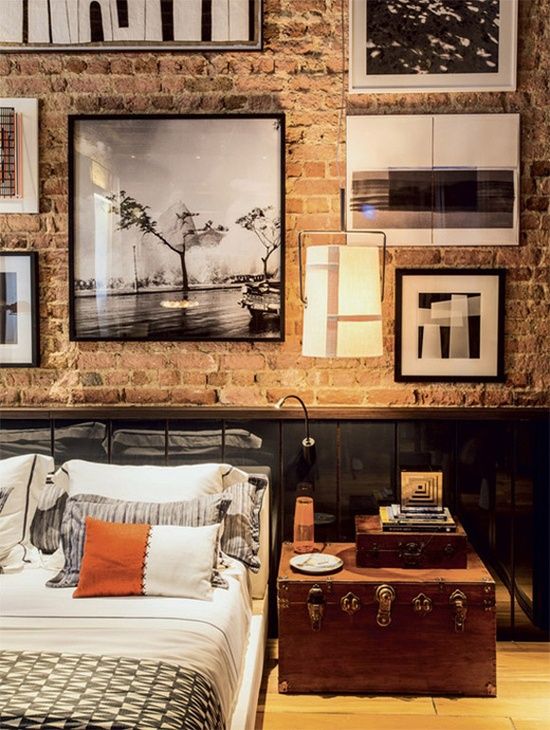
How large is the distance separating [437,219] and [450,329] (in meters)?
0.48

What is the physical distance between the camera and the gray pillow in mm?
3213

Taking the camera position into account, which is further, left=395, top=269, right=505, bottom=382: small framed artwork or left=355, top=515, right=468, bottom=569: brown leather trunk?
left=395, top=269, right=505, bottom=382: small framed artwork

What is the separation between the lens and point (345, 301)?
318cm

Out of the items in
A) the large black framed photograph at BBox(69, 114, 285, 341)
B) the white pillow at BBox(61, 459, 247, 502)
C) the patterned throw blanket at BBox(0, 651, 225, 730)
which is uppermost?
the large black framed photograph at BBox(69, 114, 285, 341)

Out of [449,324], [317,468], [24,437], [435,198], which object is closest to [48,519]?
[24,437]

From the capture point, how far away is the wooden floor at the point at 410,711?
2869 mm

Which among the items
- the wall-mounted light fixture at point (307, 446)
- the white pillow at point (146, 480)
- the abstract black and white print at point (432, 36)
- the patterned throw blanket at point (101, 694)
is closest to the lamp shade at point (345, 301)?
the wall-mounted light fixture at point (307, 446)

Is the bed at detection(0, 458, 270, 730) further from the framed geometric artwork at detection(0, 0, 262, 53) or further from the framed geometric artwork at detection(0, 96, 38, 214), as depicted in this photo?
the framed geometric artwork at detection(0, 0, 262, 53)

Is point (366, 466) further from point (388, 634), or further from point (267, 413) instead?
point (388, 634)

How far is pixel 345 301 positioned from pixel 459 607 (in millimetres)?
1221

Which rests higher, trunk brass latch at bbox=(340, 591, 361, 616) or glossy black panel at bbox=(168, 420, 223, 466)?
glossy black panel at bbox=(168, 420, 223, 466)

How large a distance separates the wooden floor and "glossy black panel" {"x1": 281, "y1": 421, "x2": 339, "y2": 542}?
2.49ft

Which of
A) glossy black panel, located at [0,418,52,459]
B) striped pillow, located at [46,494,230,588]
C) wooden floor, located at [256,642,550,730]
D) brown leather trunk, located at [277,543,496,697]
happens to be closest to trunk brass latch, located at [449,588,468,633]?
brown leather trunk, located at [277,543,496,697]

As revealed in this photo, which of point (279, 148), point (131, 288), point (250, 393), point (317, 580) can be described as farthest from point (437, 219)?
point (317, 580)
